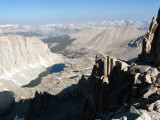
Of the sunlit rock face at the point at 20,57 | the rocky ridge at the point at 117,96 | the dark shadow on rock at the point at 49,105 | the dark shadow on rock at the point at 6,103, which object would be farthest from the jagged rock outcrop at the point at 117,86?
the sunlit rock face at the point at 20,57

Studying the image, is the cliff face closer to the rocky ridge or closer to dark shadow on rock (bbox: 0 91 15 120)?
the rocky ridge

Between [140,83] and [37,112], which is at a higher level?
[140,83]

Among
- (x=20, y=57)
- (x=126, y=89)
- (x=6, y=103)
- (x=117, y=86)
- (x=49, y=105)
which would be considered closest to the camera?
(x=126, y=89)

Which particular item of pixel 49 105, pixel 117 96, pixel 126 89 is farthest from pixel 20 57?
pixel 126 89

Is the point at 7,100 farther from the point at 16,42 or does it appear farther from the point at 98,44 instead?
the point at 98,44

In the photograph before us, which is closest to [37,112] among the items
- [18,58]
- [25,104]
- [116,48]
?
[25,104]

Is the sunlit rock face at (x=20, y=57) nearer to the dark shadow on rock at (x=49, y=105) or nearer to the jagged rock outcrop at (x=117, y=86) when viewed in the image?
the dark shadow on rock at (x=49, y=105)

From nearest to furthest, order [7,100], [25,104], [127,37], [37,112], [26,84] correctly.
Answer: [37,112]
[25,104]
[7,100]
[26,84]
[127,37]

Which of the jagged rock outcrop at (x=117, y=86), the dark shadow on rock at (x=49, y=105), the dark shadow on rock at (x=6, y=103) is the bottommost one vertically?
the dark shadow on rock at (x=6, y=103)

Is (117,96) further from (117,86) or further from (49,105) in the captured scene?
(49,105)
